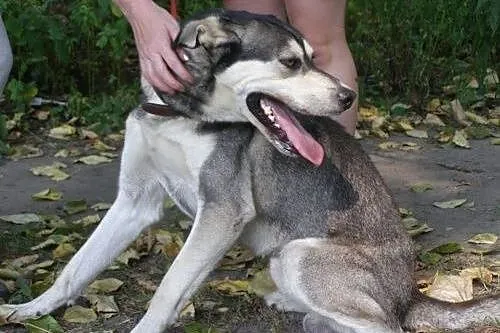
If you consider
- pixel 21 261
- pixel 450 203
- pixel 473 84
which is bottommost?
pixel 473 84

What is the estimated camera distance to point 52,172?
6.08 m

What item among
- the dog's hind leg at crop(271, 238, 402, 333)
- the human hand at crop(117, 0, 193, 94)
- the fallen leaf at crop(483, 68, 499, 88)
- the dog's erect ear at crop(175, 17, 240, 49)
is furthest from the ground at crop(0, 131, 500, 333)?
the fallen leaf at crop(483, 68, 499, 88)

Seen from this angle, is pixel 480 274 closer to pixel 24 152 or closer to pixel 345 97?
pixel 345 97

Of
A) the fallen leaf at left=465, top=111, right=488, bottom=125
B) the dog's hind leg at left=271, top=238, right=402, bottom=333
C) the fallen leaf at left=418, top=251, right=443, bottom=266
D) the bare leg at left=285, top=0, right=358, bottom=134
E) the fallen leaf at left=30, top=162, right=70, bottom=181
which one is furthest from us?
the fallen leaf at left=465, top=111, right=488, bottom=125

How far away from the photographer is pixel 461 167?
6.09 metres

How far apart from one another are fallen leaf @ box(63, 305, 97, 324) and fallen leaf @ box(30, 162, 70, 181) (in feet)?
6.26

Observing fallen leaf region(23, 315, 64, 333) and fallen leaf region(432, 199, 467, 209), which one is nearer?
fallen leaf region(23, 315, 64, 333)

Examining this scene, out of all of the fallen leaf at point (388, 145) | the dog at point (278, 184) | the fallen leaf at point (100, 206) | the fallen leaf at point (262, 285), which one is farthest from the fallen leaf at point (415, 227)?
the fallen leaf at point (100, 206)

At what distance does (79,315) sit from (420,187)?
7.51 feet

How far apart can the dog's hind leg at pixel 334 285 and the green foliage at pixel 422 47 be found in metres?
3.91

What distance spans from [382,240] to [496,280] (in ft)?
2.51

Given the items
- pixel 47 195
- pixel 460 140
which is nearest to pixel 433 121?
pixel 460 140

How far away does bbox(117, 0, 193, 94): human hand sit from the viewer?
382 cm

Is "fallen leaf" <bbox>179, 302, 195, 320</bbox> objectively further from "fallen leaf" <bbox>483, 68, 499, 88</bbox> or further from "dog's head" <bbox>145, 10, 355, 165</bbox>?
"fallen leaf" <bbox>483, 68, 499, 88</bbox>
